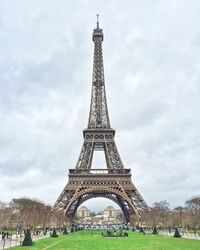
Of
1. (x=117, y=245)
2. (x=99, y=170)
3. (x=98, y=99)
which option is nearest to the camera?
(x=117, y=245)

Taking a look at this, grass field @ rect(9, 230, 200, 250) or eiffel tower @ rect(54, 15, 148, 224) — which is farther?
eiffel tower @ rect(54, 15, 148, 224)

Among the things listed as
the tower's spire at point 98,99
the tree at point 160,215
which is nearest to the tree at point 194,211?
the tree at point 160,215

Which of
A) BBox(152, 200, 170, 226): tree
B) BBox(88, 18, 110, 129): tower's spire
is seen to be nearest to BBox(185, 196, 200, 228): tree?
BBox(152, 200, 170, 226): tree

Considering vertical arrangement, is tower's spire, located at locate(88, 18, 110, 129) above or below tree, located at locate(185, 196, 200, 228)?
above

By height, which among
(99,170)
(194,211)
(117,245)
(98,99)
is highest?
(98,99)

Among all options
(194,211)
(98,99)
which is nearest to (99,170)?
(98,99)

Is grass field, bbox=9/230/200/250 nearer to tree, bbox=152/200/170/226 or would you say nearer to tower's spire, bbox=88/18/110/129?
tree, bbox=152/200/170/226

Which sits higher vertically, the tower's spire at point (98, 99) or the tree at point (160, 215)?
the tower's spire at point (98, 99)

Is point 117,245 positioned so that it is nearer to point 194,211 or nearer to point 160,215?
point 194,211

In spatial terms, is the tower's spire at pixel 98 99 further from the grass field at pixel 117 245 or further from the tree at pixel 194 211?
the grass field at pixel 117 245
